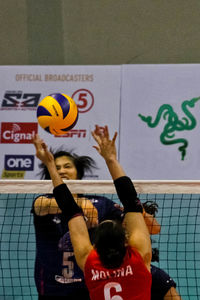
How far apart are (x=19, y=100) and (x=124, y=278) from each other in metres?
7.69

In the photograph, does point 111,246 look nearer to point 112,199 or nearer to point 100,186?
point 100,186

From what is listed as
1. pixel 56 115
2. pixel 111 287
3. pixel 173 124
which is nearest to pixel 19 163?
pixel 173 124

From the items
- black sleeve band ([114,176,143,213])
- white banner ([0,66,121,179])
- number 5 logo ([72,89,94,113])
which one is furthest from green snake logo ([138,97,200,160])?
black sleeve band ([114,176,143,213])

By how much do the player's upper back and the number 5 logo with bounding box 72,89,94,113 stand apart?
7.18m

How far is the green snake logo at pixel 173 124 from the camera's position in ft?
32.2

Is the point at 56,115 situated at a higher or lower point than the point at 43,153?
higher

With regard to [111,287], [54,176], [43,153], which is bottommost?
[111,287]

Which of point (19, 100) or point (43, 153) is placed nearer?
point (43, 153)

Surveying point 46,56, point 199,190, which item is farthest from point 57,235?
point 46,56

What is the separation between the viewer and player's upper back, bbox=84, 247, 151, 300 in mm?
2965

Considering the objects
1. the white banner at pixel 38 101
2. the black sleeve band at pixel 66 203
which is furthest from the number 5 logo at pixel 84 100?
the black sleeve band at pixel 66 203

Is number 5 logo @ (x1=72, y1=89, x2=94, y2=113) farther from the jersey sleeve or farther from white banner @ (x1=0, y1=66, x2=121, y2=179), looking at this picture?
the jersey sleeve

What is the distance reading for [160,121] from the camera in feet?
32.4

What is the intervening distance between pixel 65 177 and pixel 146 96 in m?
5.32
